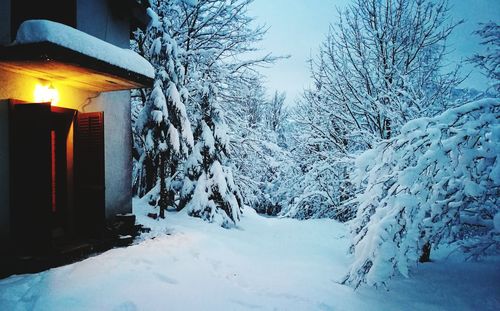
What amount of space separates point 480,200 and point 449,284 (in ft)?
6.28

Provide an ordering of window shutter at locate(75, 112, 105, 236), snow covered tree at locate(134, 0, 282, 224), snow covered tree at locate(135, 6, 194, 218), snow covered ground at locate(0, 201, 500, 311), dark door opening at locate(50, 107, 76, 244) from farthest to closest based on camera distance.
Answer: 1. snow covered tree at locate(134, 0, 282, 224)
2. snow covered tree at locate(135, 6, 194, 218)
3. dark door opening at locate(50, 107, 76, 244)
4. window shutter at locate(75, 112, 105, 236)
5. snow covered ground at locate(0, 201, 500, 311)

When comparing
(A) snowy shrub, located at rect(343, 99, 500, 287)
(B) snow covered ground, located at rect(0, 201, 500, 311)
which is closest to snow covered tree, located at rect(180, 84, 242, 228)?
(B) snow covered ground, located at rect(0, 201, 500, 311)

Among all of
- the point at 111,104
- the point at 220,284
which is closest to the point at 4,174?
the point at 111,104

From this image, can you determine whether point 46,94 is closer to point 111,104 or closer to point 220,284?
point 111,104

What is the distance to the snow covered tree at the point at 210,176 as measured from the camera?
944cm

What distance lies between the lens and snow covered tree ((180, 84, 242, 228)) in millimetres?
9438

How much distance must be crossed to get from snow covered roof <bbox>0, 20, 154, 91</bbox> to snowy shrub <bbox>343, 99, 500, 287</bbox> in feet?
15.8

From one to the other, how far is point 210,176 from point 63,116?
4654 millimetres

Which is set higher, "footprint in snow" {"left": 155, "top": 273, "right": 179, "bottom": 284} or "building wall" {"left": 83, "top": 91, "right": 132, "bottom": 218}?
"building wall" {"left": 83, "top": 91, "right": 132, "bottom": 218}

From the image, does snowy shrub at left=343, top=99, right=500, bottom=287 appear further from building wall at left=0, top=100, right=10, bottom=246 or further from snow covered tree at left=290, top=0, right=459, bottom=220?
building wall at left=0, top=100, right=10, bottom=246

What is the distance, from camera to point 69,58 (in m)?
4.79

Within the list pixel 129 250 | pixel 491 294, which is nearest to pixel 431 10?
pixel 491 294

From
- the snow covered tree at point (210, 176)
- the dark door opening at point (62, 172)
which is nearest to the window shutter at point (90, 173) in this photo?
the dark door opening at point (62, 172)

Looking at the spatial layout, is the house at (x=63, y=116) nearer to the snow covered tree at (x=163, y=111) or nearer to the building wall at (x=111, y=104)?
the building wall at (x=111, y=104)
